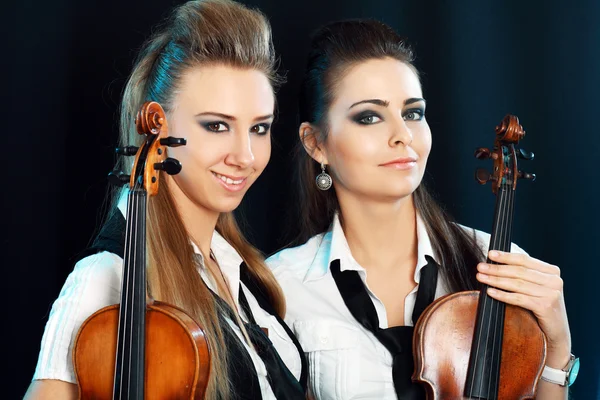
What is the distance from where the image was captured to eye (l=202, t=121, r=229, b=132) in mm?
2010

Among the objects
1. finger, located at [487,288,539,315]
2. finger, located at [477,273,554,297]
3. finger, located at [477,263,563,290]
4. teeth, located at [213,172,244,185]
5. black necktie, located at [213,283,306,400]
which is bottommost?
black necktie, located at [213,283,306,400]

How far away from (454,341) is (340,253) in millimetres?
569

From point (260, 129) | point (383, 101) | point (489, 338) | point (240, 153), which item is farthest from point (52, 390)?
point (383, 101)

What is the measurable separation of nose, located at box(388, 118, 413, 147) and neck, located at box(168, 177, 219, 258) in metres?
0.53

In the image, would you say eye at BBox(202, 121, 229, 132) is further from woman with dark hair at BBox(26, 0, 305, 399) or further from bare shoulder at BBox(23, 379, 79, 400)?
bare shoulder at BBox(23, 379, 79, 400)

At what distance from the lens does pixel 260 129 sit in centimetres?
215

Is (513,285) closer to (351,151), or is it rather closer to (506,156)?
(506,156)

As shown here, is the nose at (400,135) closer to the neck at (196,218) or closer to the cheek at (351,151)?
the cheek at (351,151)

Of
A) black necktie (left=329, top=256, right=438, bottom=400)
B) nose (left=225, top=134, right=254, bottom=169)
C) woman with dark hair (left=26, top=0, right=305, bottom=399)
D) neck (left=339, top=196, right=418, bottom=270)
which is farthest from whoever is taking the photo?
neck (left=339, top=196, right=418, bottom=270)

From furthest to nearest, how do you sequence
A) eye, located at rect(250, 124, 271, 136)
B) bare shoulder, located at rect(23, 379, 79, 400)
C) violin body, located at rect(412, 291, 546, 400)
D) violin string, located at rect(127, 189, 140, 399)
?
eye, located at rect(250, 124, 271, 136)
violin body, located at rect(412, 291, 546, 400)
bare shoulder, located at rect(23, 379, 79, 400)
violin string, located at rect(127, 189, 140, 399)

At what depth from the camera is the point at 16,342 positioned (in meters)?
2.30

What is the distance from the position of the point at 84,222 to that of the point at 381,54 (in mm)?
995

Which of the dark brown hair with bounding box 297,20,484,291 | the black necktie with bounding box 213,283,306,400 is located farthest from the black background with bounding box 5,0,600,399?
the black necktie with bounding box 213,283,306,400

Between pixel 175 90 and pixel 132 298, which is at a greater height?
pixel 175 90
